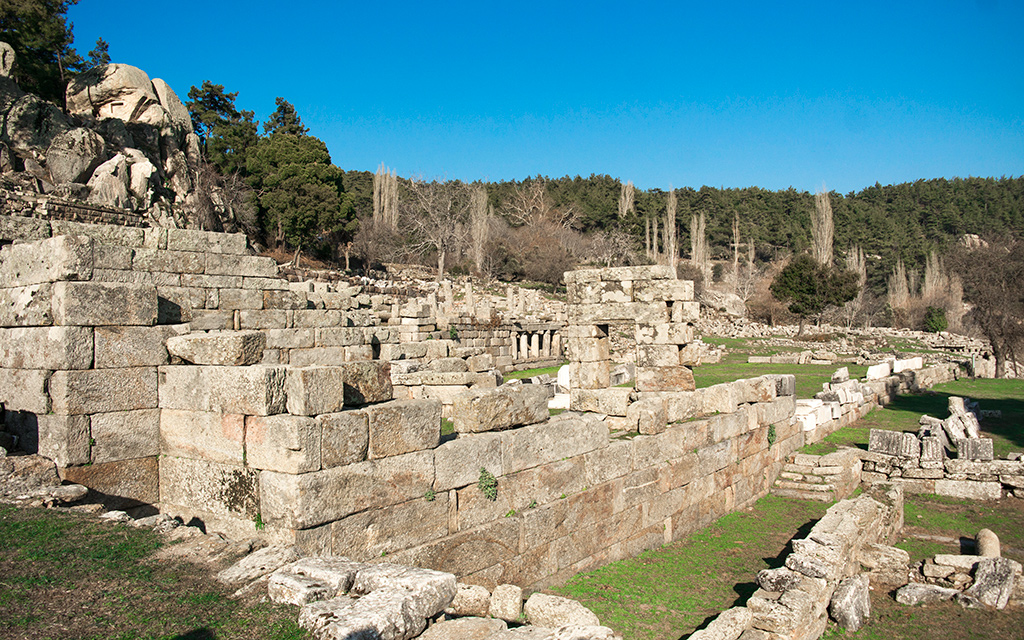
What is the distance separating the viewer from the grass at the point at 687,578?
20.9ft

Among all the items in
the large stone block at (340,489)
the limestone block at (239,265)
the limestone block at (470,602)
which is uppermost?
the limestone block at (239,265)

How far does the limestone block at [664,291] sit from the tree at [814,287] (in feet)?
117

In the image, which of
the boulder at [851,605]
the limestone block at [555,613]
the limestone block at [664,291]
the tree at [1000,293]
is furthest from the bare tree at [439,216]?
the limestone block at [555,613]

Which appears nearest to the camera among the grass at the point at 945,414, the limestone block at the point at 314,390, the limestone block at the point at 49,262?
the limestone block at the point at 314,390

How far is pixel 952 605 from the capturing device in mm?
7227

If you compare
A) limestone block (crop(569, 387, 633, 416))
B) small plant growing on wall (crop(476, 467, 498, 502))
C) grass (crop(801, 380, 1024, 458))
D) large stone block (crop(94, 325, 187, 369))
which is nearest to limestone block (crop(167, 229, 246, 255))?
large stone block (crop(94, 325, 187, 369))

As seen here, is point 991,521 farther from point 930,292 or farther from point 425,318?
point 930,292

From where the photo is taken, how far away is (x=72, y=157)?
2748 centimetres

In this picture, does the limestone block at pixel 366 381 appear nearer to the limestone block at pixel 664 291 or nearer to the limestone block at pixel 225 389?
the limestone block at pixel 225 389

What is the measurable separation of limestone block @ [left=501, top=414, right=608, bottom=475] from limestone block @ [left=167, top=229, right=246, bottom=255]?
6.01 metres

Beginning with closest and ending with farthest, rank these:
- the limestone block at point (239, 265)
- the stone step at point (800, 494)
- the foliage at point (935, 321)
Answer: the limestone block at point (239, 265) → the stone step at point (800, 494) → the foliage at point (935, 321)

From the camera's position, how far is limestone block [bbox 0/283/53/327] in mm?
5961

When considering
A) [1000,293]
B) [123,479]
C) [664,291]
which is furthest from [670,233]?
[123,479]

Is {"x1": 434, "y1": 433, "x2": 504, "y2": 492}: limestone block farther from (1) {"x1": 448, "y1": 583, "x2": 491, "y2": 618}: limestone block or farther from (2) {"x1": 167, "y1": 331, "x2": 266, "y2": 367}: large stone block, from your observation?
(2) {"x1": 167, "y1": 331, "x2": 266, "y2": 367}: large stone block
